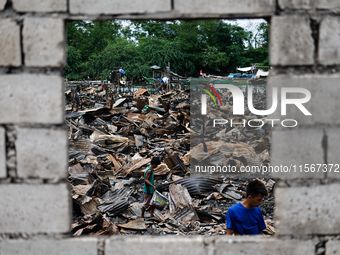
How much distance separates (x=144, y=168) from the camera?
9.13m

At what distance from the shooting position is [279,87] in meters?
2.44

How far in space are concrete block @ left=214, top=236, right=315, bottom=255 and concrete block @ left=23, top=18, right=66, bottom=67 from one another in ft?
6.19

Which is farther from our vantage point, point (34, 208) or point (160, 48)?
point (160, 48)

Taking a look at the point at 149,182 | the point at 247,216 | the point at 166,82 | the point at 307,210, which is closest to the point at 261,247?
the point at 307,210

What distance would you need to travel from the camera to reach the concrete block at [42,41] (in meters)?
2.39

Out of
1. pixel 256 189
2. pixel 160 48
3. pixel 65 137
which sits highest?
pixel 160 48

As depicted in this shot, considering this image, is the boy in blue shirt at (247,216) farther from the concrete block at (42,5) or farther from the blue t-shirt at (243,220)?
the concrete block at (42,5)

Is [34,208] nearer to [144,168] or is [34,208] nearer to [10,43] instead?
[10,43]

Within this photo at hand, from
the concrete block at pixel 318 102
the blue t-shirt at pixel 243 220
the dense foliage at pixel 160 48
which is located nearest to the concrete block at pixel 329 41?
the concrete block at pixel 318 102

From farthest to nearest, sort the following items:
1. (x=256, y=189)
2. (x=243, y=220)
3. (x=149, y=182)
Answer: (x=149, y=182)
(x=243, y=220)
(x=256, y=189)

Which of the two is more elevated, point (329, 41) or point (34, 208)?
point (329, 41)

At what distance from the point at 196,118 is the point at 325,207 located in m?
12.4

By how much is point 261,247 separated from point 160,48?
43.7 metres

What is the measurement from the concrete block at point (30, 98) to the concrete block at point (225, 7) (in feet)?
3.62
